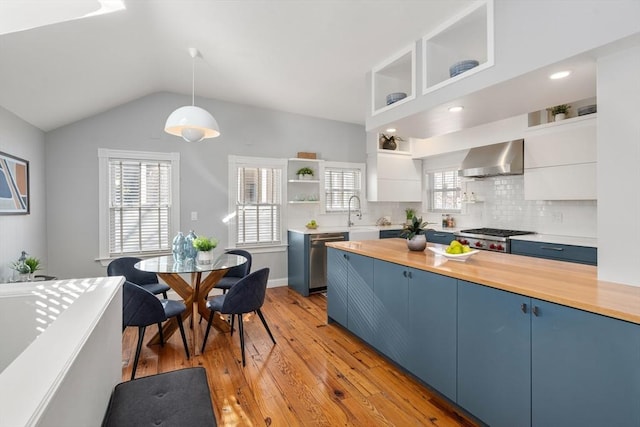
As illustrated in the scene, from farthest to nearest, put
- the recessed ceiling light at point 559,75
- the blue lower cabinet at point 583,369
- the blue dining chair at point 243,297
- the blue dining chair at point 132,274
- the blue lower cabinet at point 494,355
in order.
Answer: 1. the blue dining chair at point 132,274
2. the blue dining chair at point 243,297
3. the recessed ceiling light at point 559,75
4. the blue lower cabinet at point 494,355
5. the blue lower cabinet at point 583,369

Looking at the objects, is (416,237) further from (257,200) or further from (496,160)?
(257,200)

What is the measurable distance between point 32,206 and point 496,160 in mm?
5464

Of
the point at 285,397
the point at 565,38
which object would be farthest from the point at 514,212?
the point at 285,397

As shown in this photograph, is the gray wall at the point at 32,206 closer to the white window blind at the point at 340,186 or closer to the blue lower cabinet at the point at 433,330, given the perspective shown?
the blue lower cabinet at the point at 433,330

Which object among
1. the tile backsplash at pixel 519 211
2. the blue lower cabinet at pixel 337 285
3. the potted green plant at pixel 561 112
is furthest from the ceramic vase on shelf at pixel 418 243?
the potted green plant at pixel 561 112

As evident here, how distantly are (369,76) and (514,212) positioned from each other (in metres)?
2.79

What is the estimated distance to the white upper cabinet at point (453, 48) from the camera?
7.78 ft

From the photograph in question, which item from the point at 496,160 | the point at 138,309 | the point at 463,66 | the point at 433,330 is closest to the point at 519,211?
the point at 496,160

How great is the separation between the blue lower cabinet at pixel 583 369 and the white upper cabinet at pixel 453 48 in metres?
1.74

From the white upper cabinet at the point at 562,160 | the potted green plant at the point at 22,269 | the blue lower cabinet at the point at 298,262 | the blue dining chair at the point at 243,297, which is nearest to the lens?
the blue dining chair at the point at 243,297

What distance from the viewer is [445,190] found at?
5.56 meters

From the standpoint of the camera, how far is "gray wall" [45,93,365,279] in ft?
12.7

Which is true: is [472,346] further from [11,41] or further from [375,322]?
[11,41]

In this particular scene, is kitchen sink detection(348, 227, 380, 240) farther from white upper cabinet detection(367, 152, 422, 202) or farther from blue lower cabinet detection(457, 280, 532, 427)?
blue lower cabinet detection(457, 280, 532, 427)
